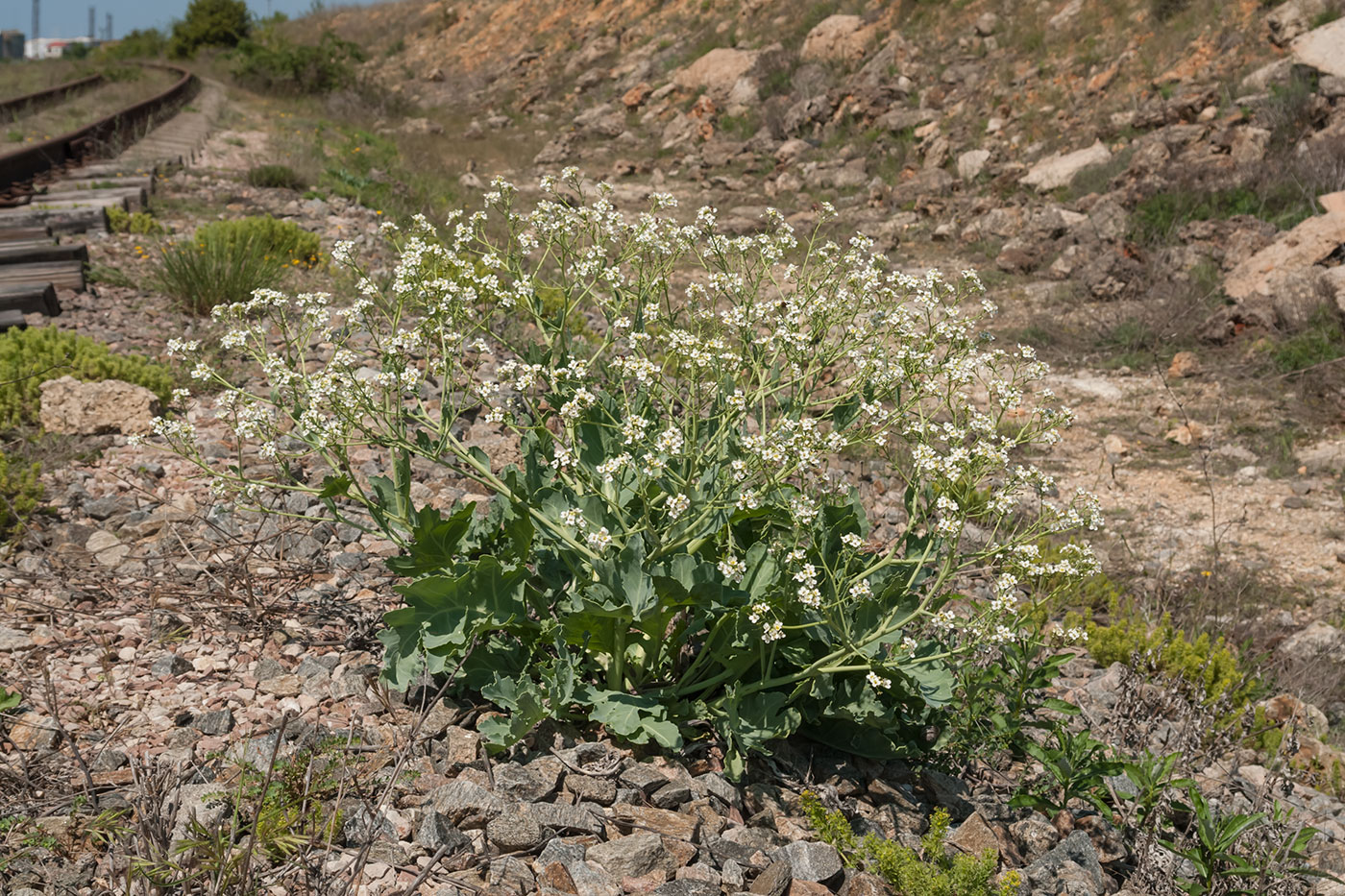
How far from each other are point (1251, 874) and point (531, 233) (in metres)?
3.56

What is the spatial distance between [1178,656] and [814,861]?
9.46ft

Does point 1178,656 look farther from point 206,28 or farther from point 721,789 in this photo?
point 206,28

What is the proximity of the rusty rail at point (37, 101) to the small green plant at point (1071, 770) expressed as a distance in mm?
18867

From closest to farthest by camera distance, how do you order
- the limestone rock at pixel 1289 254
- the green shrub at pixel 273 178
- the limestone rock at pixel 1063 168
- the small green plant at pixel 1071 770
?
1. the small green plant at pixel 1071 770
2. the limestone rock at pixel 1289 254
3. the green shrub at pixel 273 178
4. the limestone rock at pixel 1063 168

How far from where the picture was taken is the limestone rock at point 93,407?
523 cm

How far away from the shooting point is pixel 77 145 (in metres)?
13.3

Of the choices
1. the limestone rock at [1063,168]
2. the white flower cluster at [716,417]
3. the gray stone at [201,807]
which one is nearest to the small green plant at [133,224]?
the white flower cluster at [716,417]

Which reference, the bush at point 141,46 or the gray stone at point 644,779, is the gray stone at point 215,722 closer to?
the gray stone at point 644,779

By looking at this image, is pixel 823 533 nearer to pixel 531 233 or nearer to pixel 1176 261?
pixel 531 233

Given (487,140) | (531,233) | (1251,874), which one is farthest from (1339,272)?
(487,140)

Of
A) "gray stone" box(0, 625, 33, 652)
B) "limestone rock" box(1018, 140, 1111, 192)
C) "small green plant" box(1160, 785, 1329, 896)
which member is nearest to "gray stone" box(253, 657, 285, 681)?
"gray stone" box(0, 625, 33, 652)

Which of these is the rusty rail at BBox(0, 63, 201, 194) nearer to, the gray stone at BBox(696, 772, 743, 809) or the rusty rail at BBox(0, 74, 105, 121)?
the rusty rail at BBox(0, 74, 105, 121)

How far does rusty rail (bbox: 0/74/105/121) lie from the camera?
637 inches

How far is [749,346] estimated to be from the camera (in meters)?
3.46
